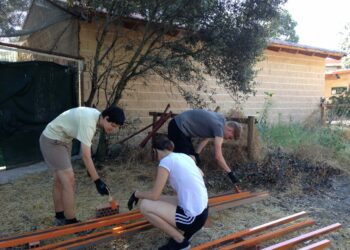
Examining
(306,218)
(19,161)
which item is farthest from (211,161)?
(19,161)

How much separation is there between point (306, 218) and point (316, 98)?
425 inches

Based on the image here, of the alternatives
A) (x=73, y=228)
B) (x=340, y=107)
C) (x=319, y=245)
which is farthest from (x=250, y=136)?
(x=340, y=107)

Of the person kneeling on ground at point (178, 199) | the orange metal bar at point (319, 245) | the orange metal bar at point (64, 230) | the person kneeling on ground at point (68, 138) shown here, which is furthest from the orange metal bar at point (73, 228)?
the orange metal bar at point (319, 245)

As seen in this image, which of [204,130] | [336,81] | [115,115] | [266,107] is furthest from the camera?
[336,81]

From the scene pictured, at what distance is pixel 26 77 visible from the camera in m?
6.94

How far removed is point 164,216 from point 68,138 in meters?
1.34

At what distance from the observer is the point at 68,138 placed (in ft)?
12.6

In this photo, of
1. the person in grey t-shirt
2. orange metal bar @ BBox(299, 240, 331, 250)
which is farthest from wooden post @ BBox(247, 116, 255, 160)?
orange metal bar @ BBox(299, 240, 331, 250)

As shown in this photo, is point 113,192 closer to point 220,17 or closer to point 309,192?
point 309,192

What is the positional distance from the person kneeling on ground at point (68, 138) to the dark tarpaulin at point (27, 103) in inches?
130

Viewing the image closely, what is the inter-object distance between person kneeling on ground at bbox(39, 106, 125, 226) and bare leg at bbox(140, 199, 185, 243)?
0.54 meters

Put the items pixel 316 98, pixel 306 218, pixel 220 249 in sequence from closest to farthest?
pixel 220 249 → pixel 306 218 → pixel 316 98

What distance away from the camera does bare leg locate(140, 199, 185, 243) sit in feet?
10.8

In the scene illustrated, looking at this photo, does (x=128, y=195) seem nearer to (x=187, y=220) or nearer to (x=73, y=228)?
(x=73, y=228)
